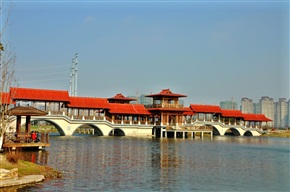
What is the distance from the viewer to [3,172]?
1794cm

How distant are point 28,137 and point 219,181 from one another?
19.2m

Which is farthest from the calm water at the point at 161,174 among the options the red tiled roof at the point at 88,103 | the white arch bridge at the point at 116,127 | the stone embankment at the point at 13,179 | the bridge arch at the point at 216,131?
the bridge arch at the point at 216,131

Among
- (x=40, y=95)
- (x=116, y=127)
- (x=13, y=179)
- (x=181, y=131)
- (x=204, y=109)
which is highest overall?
(x=40, y=95)

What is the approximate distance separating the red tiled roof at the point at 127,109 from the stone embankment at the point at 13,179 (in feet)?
166

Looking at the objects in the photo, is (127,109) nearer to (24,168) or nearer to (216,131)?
(216,131)

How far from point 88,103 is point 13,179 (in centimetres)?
4998

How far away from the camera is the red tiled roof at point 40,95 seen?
60469 mm

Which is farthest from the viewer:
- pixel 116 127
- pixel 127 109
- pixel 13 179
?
pixel 127 109

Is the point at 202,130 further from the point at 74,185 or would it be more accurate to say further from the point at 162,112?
the point at 74,185

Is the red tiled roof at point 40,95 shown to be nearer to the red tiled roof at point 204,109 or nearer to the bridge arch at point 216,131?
the red tiled roof at point 204,109

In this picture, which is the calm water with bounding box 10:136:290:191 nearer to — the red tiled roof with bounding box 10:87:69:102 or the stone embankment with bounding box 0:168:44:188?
the stone embankment with bounding box 0:168:44:188

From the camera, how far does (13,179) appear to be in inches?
715

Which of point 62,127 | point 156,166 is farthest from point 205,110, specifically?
point 156,166

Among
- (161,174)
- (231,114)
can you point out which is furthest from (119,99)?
(161,174)
